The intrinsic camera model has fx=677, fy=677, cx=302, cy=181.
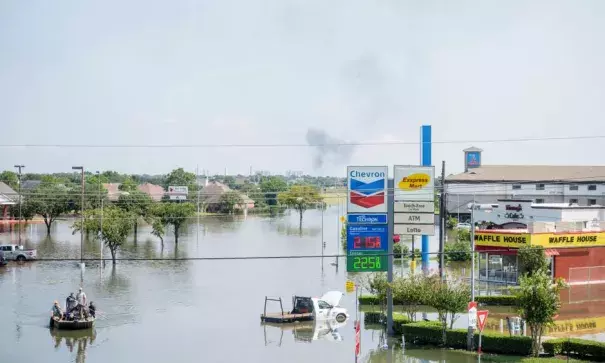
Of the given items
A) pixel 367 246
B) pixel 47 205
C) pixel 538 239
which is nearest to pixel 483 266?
pixel 538 239

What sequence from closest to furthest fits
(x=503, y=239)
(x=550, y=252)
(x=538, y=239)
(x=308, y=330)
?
(x=308, y=330) → (x=550, y=252) → (x=538, y=239) → (x=503, y=239)

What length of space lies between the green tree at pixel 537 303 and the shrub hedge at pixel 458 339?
2.55 feet

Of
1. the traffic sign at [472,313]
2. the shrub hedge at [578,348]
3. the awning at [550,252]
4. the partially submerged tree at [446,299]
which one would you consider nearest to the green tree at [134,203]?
the awning at [550,252]

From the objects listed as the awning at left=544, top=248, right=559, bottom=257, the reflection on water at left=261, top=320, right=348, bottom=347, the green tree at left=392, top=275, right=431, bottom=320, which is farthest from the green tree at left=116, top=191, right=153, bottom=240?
the green tree at left=392, top=275, right=431, bottom=320

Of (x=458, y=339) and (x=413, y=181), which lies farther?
(x=413, y=181)

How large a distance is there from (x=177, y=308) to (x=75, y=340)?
6034 millimetres

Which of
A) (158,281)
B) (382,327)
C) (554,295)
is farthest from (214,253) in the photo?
(554,295)

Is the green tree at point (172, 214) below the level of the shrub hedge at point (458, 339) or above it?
above

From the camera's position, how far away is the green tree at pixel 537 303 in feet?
65.3

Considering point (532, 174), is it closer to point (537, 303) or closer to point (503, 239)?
point (503, 239)

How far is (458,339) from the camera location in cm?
2239

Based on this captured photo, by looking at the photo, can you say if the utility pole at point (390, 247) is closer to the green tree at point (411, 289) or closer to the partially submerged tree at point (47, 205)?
the green tree at point (411, 289)

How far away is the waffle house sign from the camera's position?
36.0 m

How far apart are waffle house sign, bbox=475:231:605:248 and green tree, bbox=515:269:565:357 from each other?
52.6 feet
